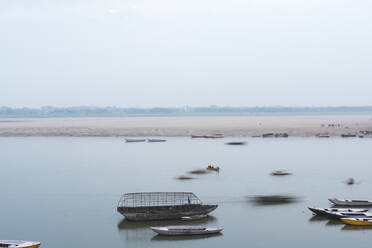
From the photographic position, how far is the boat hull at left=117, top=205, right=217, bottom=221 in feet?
84.0

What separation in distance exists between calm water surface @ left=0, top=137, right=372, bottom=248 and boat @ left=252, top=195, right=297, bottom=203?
0.86 meters

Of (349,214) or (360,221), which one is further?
(349,214)

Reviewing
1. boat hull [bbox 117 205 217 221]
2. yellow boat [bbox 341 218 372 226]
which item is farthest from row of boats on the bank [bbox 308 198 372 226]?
boat hull [bbox 117 205 217 221]

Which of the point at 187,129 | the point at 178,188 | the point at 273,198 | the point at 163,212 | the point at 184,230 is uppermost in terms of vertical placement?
the point at 187,129

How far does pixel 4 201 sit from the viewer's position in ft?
106

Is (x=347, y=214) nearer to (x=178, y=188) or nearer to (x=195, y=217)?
(x=195, y=217)

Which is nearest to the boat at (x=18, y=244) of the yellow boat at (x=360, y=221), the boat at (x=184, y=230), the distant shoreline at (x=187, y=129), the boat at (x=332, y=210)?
the boat at (x=184, y=230)

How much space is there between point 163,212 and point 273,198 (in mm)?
9307

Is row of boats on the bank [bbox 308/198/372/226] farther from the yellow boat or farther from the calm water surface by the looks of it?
the calm water surface

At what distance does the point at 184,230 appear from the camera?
76.6 ft

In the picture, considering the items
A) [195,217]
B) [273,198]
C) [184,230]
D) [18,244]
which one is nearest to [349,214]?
[273,198]

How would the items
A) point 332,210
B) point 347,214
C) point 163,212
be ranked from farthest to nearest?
point 332,210 → point 347,214 → point 163,212

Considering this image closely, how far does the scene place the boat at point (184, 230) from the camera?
76.6 ft

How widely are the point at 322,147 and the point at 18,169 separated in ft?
128
